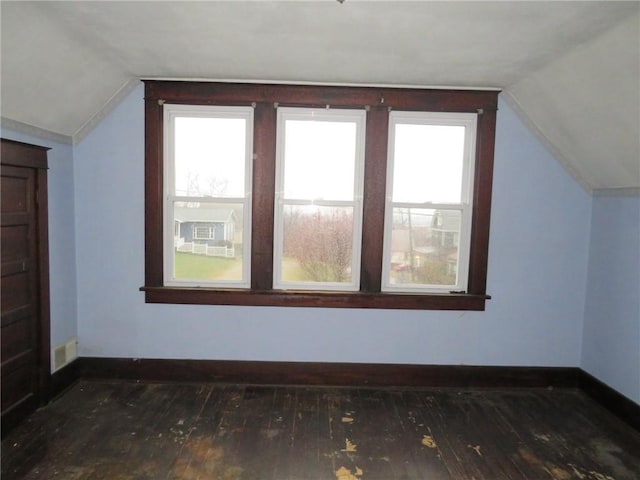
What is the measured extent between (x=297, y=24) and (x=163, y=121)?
151 cm

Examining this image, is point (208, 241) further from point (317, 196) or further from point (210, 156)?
point (317, 196)

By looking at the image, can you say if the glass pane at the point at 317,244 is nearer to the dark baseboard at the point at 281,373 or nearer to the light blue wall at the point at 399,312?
the light blue wall at the point at 399,312

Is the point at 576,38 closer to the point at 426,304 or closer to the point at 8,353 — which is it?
the point at 426,304

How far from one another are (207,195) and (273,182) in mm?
568

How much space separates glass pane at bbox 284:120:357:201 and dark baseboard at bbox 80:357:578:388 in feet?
4.72

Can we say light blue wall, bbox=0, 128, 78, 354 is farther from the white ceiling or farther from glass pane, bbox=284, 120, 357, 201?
glass pane, bbox=284, 120, 357, 201

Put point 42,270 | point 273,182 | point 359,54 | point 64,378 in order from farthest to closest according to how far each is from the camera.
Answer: point 273,182
point 64,378
point 42,270
point 359,54

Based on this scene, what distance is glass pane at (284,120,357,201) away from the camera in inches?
125

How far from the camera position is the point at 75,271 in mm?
3170

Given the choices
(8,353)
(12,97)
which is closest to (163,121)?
(12,97)

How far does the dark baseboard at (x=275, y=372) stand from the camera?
3.22 meters

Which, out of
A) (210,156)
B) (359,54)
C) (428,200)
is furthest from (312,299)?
(359,54)

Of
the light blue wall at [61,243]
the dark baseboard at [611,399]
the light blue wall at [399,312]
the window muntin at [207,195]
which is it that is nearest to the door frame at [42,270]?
the light blue wall at [61,243]

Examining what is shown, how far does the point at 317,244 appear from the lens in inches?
128
